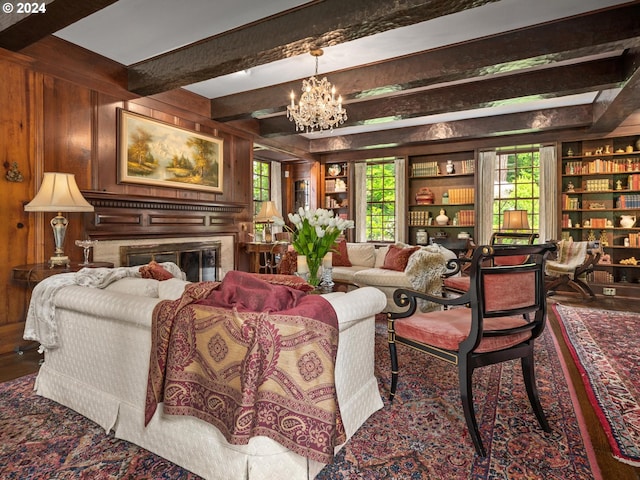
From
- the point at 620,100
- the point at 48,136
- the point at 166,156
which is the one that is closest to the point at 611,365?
the point at 620,100

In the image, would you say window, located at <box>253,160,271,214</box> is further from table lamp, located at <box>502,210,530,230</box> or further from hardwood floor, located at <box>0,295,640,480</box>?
hardwood floor, located at <box>0,295,640,480</box>

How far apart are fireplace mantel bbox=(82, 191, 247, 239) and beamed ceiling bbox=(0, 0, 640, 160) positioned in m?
1.24

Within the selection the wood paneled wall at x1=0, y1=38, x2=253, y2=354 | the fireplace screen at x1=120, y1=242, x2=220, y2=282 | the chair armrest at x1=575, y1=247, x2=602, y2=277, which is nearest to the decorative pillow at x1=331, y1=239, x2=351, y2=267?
the fireplace screen at x1=120, y1=242, x2=220, y2=282

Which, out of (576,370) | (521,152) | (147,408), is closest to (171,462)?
(147,408)

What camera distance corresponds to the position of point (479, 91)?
4629 millimetres

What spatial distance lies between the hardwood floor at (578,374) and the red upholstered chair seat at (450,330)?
585mm

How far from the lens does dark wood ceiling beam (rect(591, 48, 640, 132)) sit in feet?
11.9

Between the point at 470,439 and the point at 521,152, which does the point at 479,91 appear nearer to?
the point at 521,152

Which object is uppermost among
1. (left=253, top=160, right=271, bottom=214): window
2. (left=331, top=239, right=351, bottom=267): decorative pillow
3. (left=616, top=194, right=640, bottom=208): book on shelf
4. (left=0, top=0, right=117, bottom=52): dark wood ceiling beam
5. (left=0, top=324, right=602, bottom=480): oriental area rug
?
(left=0, top=0, right=117, bottom=52): dark wood ceiling beam

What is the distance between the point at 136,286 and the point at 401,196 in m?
6.11

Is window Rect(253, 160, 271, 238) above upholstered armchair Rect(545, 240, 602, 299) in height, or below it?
above

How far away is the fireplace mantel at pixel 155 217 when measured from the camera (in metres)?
3.98

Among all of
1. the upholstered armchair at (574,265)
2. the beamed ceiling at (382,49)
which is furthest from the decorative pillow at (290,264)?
the upholstered armchair at (574,265)

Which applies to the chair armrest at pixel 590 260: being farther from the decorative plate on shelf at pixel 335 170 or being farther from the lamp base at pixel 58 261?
the lamp base at pixel 58 261
